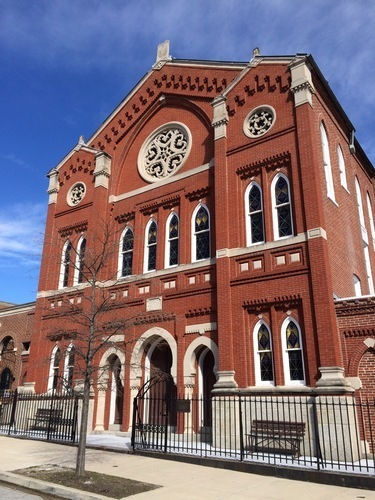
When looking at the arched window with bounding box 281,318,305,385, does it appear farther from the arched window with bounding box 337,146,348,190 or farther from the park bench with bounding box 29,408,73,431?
the park bench with bounding box 29,408,73,431

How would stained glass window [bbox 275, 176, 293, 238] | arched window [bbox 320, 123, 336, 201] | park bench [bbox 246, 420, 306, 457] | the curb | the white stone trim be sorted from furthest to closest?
arched window [bbox 320, 123, 336, 201] < the white stone trim < stained glass window [bbox 275, 176, 293, 238] < park bench [bbox 246, 420, 306, 457] < the curb

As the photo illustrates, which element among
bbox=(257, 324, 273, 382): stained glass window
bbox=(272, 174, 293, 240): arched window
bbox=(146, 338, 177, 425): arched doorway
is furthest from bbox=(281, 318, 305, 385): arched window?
bbox=(146, 338, 177, 425): arched doorway

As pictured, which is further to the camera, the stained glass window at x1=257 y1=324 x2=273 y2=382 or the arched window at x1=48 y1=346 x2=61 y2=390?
the arched window at x1=48 y1=346 x2=61 y2=390

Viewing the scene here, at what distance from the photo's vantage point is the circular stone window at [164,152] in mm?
18344

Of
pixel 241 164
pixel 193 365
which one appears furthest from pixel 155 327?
pixel 241 164

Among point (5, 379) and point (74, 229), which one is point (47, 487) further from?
point (5, 379)

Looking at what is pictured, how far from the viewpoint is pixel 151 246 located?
18109 mm

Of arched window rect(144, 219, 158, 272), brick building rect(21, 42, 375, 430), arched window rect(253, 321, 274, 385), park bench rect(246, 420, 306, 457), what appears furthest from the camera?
arched window rect(144, 219, 158, 272)

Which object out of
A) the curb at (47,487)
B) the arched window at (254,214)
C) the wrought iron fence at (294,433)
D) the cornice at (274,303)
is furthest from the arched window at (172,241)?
the curb at (47,487)

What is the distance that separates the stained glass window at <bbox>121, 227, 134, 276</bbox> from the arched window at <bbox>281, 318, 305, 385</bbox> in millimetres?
7571

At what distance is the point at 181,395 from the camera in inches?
569

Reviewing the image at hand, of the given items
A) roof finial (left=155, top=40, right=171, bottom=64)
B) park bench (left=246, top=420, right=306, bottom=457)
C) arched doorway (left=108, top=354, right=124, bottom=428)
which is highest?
roof finial (left=155, top=40, right=171, bottom=64)

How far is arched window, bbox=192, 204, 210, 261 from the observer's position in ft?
53.2

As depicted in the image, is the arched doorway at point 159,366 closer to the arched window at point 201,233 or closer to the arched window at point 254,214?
the arched window at point 201,233
